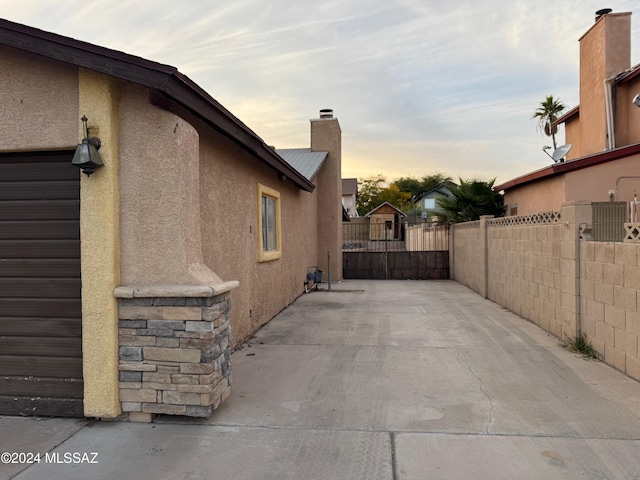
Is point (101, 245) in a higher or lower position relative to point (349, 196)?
lower

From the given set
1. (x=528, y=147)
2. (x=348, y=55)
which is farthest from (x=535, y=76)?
(x=528, y=147)

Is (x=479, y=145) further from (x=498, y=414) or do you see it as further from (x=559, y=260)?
(x=498, y=414)

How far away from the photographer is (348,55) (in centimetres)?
1145

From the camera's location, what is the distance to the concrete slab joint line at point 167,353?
365 centimetres

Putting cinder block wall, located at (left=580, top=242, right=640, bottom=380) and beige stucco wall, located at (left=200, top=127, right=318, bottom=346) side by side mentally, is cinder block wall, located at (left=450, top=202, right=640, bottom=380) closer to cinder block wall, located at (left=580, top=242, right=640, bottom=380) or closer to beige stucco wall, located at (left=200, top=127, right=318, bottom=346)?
cinder block wall, located at (left=580, top=242, right=640, bottom=380)

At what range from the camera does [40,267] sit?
3859 mm

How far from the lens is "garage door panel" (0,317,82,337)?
381cm

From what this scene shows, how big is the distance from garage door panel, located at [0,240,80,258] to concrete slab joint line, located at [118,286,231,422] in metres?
0.66

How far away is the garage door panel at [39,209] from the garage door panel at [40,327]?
91 cm

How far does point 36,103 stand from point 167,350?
2.42 meters

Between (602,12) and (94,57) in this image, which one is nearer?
(94,57)

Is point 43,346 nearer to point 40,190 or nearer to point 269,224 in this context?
point 40,190

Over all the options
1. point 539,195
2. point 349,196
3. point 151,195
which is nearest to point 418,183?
point 349,196

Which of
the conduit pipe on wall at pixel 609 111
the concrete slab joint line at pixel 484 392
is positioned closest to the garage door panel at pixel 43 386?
the concrete slab joint line at pixel 484 392
